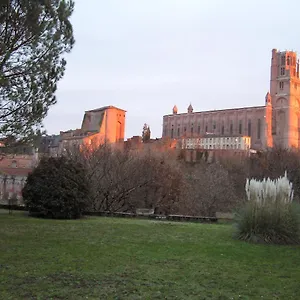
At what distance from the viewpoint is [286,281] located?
5.99 m

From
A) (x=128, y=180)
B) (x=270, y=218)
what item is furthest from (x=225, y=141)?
(x=270, y=218)

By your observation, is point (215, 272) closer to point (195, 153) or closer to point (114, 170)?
point (114, 170)

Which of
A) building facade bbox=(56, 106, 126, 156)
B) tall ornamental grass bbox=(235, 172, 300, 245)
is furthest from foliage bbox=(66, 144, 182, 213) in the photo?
building facade bbox=(56, 106, 126, 156)

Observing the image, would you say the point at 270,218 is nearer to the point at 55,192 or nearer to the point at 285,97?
the point at 55,192

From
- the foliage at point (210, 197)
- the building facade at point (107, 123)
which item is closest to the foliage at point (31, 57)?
the foliage at point (210, 197)

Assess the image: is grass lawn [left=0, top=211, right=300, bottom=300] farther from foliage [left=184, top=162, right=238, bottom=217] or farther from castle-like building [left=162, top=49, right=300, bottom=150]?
castle-like building [left=162, top=49, right=300, bottom=150]

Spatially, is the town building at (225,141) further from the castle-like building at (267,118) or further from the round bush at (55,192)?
the round bush at (55,192)

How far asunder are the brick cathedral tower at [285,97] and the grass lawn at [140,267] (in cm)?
8676

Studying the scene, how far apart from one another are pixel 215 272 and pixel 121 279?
61.4 inches

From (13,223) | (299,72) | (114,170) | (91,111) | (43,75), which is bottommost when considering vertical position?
(13,223)

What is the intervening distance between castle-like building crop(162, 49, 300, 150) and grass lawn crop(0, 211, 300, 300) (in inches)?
3273

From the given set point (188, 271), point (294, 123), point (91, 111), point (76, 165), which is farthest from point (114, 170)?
point (294, 123)

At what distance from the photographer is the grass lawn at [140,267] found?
514cm

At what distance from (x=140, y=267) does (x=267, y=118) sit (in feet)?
316
